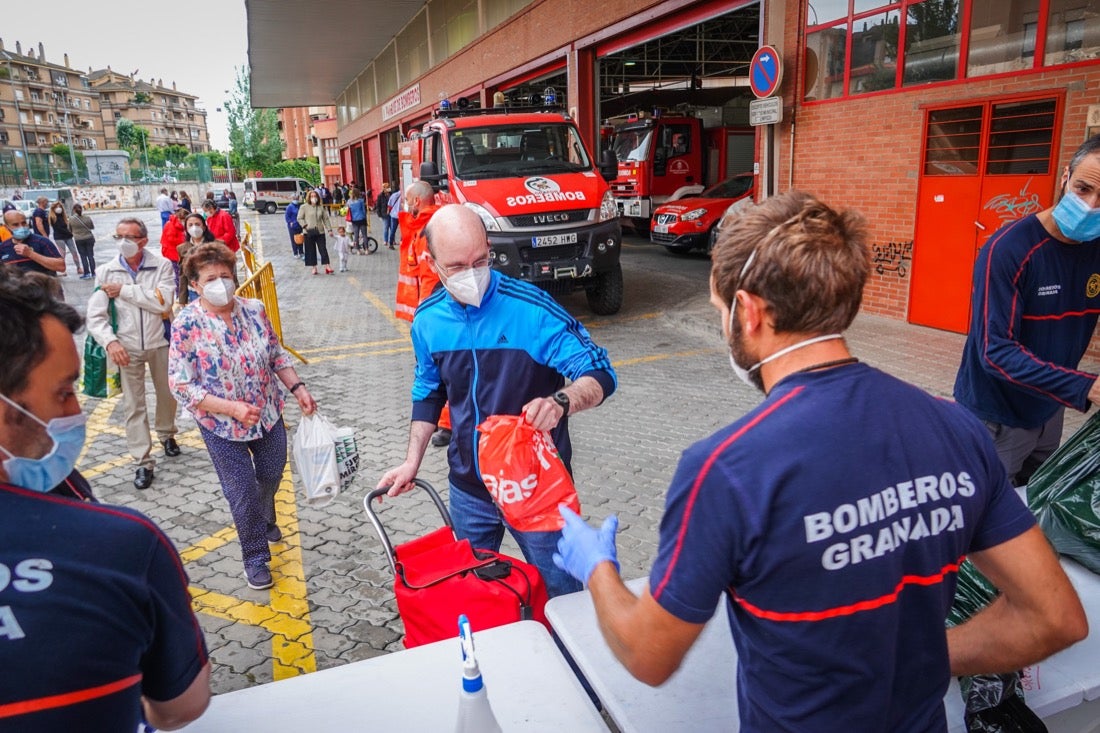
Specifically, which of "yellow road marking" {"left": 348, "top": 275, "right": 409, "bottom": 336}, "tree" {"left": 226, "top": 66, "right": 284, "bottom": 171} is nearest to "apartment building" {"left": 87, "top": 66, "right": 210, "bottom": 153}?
"tree" {"left": 226, "top": 66, "right": 284, "bottom": 171}

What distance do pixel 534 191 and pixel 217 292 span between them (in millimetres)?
5959

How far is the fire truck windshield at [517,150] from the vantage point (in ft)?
31.5

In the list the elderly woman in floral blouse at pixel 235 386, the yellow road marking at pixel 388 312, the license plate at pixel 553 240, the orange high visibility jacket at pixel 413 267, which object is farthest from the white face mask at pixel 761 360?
the yellow road marking at pixel 388 312

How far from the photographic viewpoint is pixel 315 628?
11.8 feet

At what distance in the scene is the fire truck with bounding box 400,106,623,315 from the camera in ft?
29.2

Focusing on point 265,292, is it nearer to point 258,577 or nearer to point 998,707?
point 258,577

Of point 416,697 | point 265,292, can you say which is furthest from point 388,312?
point 416,697

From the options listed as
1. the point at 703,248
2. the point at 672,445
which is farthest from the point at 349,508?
the point at 703,248

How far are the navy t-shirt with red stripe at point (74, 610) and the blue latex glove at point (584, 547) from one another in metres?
0.84

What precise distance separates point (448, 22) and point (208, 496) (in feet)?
68.2

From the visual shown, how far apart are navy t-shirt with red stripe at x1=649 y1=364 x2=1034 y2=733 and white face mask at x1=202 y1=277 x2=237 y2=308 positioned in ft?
10.0

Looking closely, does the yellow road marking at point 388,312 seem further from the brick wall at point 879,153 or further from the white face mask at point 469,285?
the white face mask at point 469,285

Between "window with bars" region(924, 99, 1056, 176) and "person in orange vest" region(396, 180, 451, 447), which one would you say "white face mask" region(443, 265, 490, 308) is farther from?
"window with bars" region(924, 99, 1056, 176)

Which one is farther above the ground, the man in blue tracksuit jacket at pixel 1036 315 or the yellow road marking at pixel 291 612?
the man in blue tracksuit jacket at pixel 1036 315
